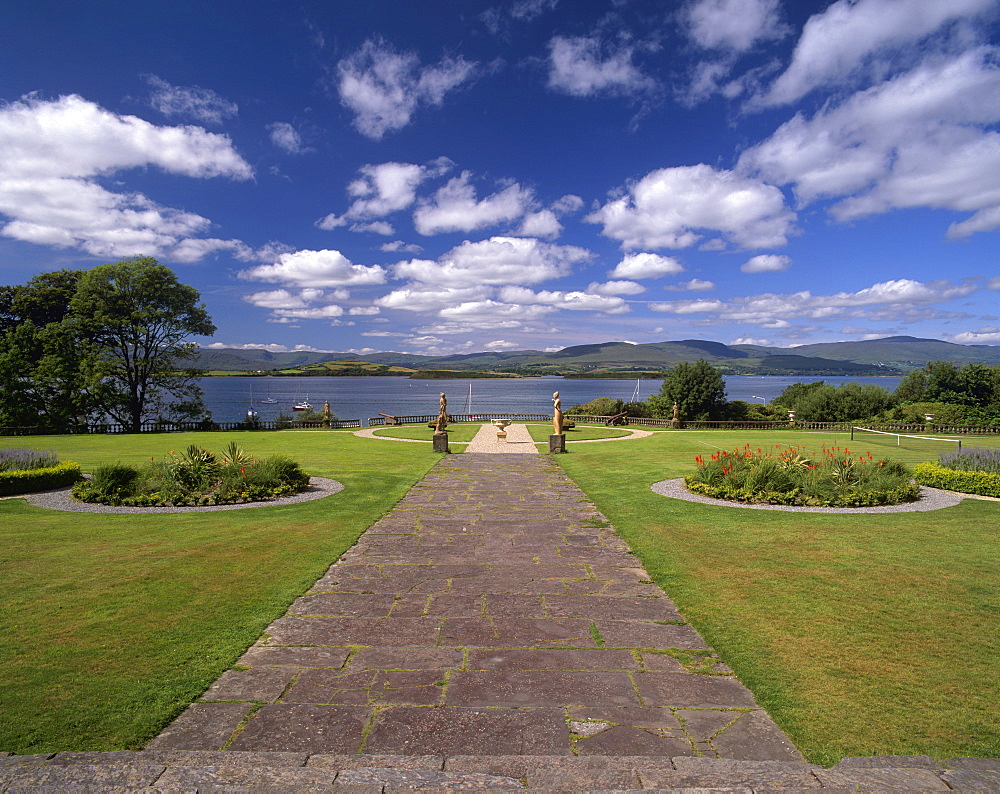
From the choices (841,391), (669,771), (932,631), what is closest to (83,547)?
(669,771)

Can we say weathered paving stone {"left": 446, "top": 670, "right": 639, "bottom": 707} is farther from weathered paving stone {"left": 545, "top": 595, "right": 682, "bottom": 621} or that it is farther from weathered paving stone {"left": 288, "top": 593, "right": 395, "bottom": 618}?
weathered paving stone {"left": 288, "top": 593, "right": 395, "bottom": 618}

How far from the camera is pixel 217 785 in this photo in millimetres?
2770

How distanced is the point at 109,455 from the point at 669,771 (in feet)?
70.5

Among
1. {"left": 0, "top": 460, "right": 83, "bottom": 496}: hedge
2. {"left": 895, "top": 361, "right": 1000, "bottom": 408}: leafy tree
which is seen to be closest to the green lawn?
{"left": 0, "top": 460, "right": 83, "bottom": 496}: hedge

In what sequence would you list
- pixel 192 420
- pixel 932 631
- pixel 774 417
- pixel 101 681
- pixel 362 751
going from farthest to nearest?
1. pixel 774 417
2. pixel 192 420
3. pixel 932 631
4. pixel 101 681
5. pixel 362 751

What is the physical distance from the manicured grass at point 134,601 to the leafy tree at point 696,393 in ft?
145

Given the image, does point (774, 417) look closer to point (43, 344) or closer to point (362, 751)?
point (362, 751)

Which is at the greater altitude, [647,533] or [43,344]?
[43,344]

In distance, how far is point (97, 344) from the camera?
3438 cm

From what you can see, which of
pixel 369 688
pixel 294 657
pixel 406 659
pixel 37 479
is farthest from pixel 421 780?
pixel 37 479

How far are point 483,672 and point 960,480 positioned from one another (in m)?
12.8

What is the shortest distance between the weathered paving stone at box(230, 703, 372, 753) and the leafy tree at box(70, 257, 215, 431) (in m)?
37.0

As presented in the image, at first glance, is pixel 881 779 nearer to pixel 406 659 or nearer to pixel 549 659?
pixel 549 659

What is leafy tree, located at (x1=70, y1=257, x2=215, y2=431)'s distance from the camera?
1332 inches
